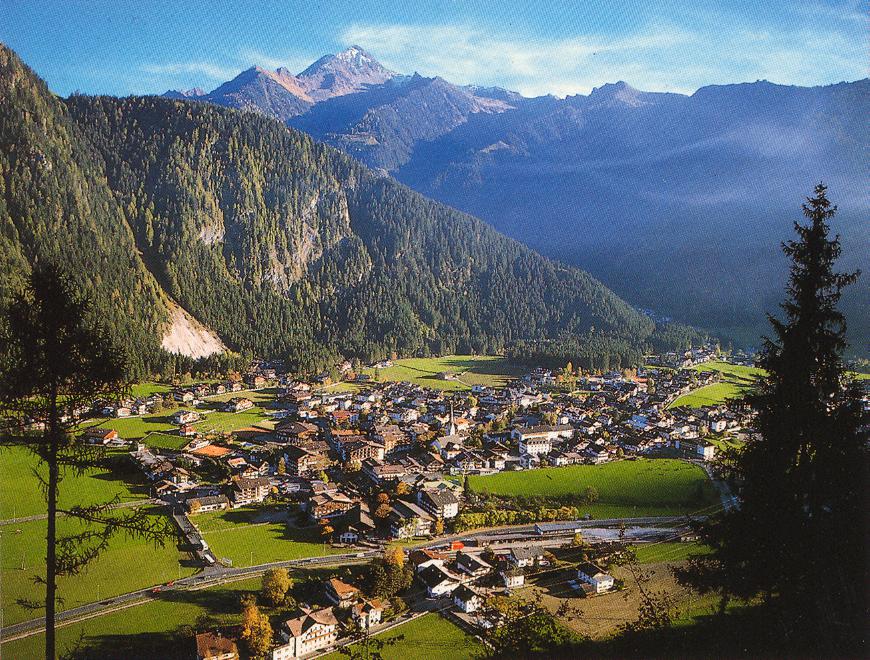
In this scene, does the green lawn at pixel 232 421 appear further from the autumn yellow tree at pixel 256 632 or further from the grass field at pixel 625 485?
the autumn yellow tree at pixel 256 632

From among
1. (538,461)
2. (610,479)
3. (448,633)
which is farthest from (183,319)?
(448,633)

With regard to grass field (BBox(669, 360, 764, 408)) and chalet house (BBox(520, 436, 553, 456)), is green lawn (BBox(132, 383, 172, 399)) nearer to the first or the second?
chalet house (BBox(520, 436, 553, 456))

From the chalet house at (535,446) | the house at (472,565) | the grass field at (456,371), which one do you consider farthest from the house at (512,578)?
the grass field at (456,371)

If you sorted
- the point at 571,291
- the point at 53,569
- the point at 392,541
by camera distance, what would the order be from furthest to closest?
1. the point at 571,291
2. the point at 392,541
3. the point at 53,569

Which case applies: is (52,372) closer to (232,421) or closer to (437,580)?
(437,580)

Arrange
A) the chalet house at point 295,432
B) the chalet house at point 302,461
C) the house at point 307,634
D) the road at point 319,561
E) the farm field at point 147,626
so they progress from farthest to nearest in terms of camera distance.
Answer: the chalet house at point 295,432 < the chalet house at point 302,461 < the road at point 319,561 < the house at point 307,634 < the farm field at point 147,626

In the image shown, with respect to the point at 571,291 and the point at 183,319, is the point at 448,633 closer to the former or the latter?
the point at 183,319
